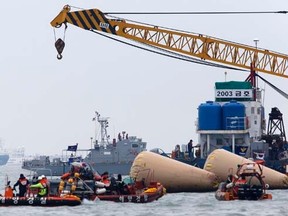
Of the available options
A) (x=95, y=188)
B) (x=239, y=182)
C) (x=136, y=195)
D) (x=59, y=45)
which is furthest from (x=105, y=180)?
(x=59, y=45)

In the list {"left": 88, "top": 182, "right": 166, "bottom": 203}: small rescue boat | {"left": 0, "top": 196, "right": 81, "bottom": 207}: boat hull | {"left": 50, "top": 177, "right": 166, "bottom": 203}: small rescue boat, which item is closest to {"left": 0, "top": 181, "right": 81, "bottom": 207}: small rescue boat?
{"left": 0, "top": 196, "right": 81, "bottom": 207}: boat hull

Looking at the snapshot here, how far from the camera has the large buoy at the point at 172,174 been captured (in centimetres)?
7750

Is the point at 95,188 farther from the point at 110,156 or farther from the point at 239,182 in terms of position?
the point at 110,156

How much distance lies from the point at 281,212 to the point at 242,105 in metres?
48.8

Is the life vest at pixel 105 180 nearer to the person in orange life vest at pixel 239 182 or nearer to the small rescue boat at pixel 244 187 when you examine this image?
the small rescue boat at pixel 244 187

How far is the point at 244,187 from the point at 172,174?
1386 centimetres

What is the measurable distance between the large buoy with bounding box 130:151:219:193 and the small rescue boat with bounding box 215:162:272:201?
10579mm

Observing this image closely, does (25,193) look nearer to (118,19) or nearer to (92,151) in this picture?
(118,19)

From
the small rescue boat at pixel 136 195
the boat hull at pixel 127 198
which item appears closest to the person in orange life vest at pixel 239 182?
the small rescue boat at pixel 136 195

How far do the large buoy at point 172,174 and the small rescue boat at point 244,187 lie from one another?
1058cm

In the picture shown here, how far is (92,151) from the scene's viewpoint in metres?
140

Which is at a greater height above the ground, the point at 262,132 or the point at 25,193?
the point at 262,132

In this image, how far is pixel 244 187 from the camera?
65.4 m

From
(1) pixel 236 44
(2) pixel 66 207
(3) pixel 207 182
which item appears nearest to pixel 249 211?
(2) pixel 66 207
